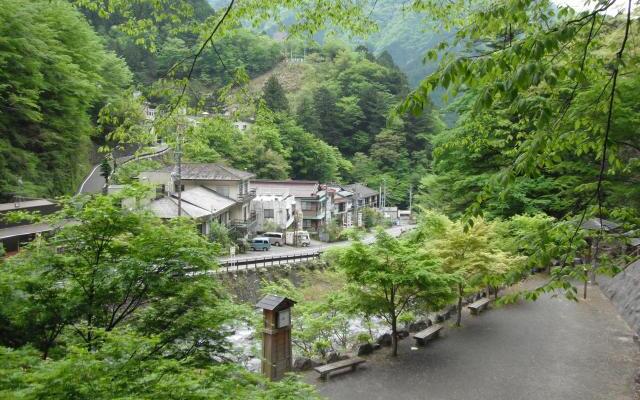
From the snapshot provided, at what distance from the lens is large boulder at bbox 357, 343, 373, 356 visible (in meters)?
11.4

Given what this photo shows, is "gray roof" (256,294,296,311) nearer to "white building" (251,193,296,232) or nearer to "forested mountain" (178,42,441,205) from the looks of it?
"white building" (251,193,296,232)

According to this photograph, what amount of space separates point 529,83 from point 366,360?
31.6 ft

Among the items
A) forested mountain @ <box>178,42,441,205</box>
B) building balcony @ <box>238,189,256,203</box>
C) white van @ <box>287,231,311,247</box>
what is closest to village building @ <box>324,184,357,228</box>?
forested mountain @ <box>178,42,441,205</box>

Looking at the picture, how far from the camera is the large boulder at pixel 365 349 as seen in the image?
37.5ft

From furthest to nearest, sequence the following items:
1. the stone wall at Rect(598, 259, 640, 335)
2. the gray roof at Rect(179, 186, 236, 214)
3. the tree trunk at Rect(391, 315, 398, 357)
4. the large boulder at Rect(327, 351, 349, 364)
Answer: the gray roof at Rect(179, 186, 236, 214) → the stone wall at Rect(598, 259, 640, 335) → the tree trunk at Rect(391, 315, 398, 357) → the large boulder at Rect(327, 351, 349, 364)

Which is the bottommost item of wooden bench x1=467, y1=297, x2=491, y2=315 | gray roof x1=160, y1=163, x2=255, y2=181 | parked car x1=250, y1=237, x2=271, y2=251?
wooden bench x1=467, y1=297, x2=491, y2=315

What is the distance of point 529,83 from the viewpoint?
2631 millimetres

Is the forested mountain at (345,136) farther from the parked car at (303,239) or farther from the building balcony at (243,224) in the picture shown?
the parked car at (303,239)

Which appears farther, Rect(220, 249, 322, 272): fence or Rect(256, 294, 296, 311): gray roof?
Rect(220, 249, 322, 272): fence

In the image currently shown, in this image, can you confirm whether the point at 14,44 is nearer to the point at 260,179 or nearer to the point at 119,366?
the point at 119,366

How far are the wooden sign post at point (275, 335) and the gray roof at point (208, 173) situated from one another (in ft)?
74.2

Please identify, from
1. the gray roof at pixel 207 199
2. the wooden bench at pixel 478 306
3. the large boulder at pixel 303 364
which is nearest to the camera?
the large boulder at pixel 303 364

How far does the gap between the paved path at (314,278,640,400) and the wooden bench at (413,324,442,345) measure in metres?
0.22

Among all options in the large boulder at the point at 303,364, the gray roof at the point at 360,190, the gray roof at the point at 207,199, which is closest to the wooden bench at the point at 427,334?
the large boulder at the point at 303,364
